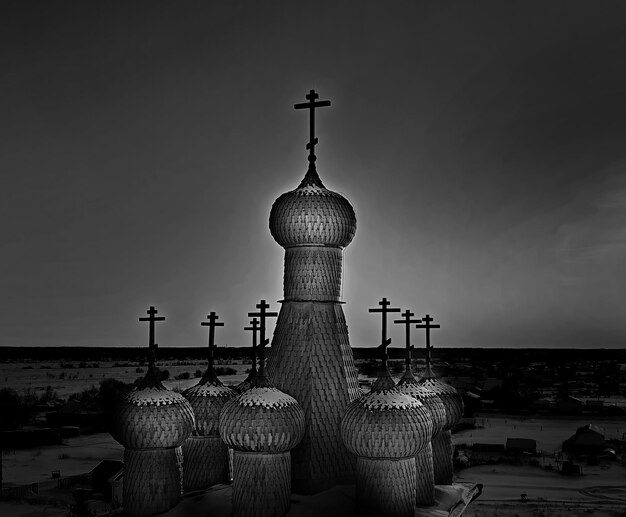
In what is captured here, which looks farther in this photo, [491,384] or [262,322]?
[491,384]

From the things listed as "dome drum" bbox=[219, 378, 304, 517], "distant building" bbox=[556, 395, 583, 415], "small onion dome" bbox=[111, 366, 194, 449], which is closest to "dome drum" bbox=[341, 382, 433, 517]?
"dome drum" bbox=[219, 378, 304, 517]

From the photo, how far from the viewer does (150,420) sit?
9805 millimetres

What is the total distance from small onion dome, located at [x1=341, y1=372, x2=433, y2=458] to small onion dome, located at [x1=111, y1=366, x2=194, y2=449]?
2.30 meters

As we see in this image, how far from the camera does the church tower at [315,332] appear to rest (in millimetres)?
10195

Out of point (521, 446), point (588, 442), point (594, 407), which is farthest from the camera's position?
point (594, 407)

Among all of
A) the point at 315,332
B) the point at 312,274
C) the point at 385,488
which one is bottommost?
→ the point at 385,488

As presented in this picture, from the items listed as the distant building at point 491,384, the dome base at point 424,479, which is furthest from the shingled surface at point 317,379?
the distant building at point 491,384

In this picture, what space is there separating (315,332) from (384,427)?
1987 mm

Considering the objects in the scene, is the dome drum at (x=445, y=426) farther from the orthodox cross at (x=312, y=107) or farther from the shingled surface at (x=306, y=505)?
the orthodox cross at (x=312, y=107)

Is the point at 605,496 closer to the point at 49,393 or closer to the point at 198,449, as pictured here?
the point at 198,449

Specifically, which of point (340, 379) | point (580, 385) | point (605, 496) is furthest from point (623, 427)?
point (340, 379)

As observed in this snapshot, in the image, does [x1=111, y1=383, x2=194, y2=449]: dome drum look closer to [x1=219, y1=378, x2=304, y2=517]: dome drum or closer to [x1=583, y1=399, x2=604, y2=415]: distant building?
[x1=219, y1=378, x2=304, y2=517]: dome drum

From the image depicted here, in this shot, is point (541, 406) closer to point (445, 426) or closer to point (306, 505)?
point (445, 426)

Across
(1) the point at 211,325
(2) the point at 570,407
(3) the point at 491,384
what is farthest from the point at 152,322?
(3) the point at 491,384
